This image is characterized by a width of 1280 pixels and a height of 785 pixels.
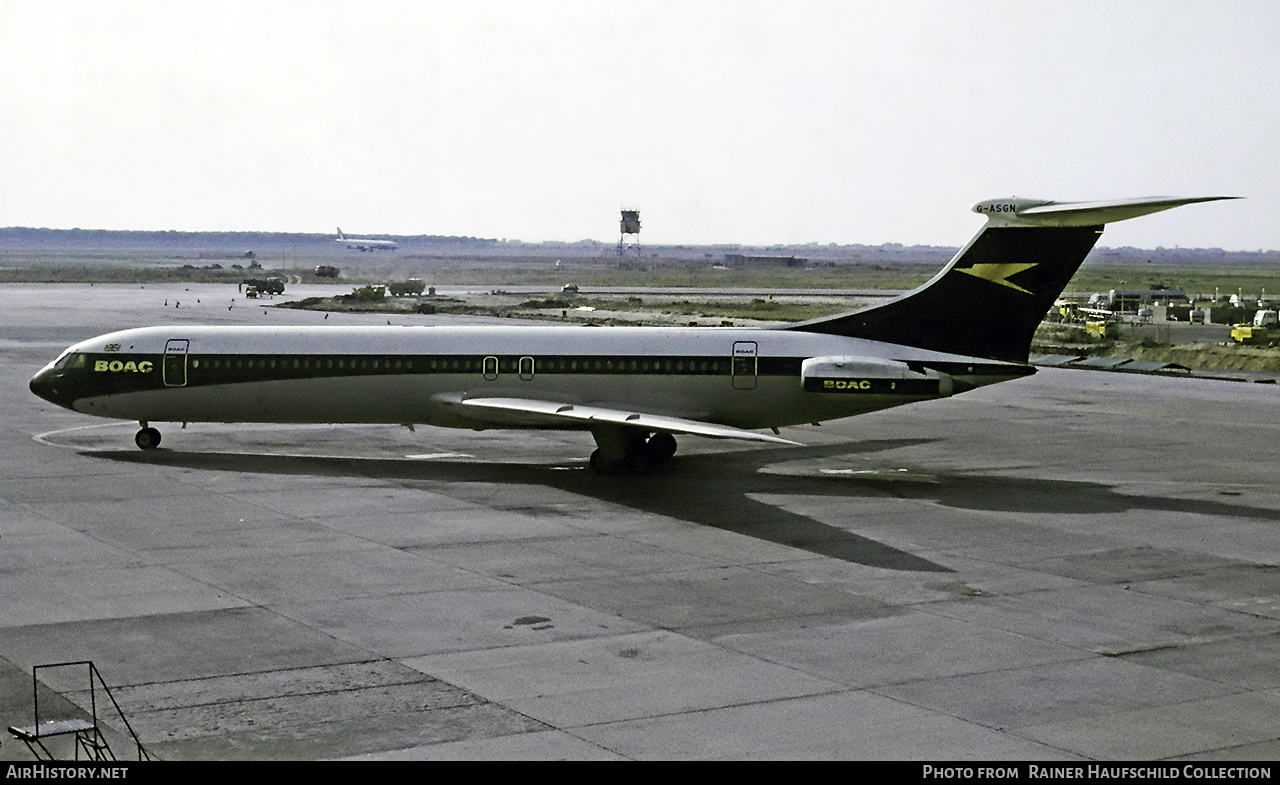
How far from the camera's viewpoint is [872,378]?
30.8m

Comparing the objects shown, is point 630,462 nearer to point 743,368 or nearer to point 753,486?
point 753,486

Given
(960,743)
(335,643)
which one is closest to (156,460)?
(335,643)

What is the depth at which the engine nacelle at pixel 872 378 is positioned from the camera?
1205 inches

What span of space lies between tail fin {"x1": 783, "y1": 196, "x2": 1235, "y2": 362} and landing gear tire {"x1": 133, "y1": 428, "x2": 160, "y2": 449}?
57.8 feet

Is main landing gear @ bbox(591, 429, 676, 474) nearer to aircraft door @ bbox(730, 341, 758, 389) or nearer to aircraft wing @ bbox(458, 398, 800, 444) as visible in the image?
aircraft wing @ bbox(458, 398, 800, 444)

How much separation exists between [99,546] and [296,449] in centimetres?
1237

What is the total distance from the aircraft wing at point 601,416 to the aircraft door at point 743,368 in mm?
1286

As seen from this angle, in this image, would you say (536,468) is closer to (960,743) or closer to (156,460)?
(156,460)

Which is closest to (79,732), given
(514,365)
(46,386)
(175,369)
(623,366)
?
(514,365)

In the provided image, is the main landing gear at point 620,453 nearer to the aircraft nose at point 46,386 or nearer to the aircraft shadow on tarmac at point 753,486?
the aircraft shadow on tarmac at point 753,486

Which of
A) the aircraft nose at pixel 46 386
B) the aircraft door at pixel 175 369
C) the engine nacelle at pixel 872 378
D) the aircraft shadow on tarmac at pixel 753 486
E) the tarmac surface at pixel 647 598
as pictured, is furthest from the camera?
the aircraft nose at pixel 46 386

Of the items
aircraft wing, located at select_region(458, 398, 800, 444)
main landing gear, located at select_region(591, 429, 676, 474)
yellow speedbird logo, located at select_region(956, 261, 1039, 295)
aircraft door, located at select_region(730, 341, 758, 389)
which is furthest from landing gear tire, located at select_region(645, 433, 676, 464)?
yellow speedbird logo, located at select_region(956, 261, 1039, 295)

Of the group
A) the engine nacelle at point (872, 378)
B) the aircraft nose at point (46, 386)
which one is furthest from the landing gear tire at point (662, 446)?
the aircraft nose at point (46, 386)
